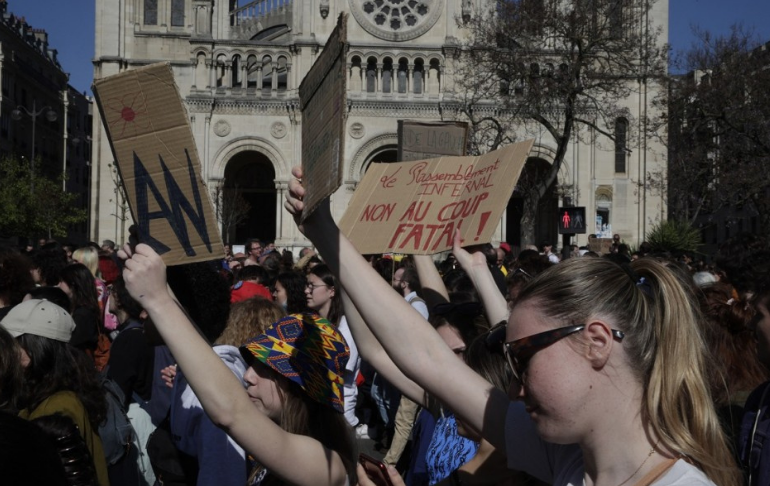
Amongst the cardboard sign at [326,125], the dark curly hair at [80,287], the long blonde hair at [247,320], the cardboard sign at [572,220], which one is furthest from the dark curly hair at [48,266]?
the cardboard sign at [572,220]

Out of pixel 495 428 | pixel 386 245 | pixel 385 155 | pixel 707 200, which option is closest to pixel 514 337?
pixel 495 428

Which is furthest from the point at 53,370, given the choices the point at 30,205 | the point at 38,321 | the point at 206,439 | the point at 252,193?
the point at 252,193

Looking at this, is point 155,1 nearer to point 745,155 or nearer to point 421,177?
point 745,155

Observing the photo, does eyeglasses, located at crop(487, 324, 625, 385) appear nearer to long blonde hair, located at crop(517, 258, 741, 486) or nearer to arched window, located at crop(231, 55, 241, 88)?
long blonde hair, located at crop(517, 258, 741, 486)

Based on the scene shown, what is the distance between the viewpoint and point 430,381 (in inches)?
87.4

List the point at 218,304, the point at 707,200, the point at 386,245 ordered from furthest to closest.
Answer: the point at 707,200 < the point at 218,304 < the point at 386,245

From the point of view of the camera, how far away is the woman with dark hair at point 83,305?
570 cm

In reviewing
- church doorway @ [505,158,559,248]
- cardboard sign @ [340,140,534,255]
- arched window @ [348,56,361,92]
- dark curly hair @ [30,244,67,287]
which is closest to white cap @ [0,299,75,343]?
cardboard sign @ [340,140,534,255]

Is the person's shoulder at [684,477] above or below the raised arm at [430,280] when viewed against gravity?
below

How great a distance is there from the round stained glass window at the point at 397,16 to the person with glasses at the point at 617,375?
37.0 meters

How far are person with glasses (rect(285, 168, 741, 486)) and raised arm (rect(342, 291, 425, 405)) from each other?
3.11 feet

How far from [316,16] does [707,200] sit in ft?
63.4

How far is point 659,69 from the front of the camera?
20.0 m

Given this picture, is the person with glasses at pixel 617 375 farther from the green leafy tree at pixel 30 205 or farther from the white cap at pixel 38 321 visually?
the green leafy tree at pixel 30 205
